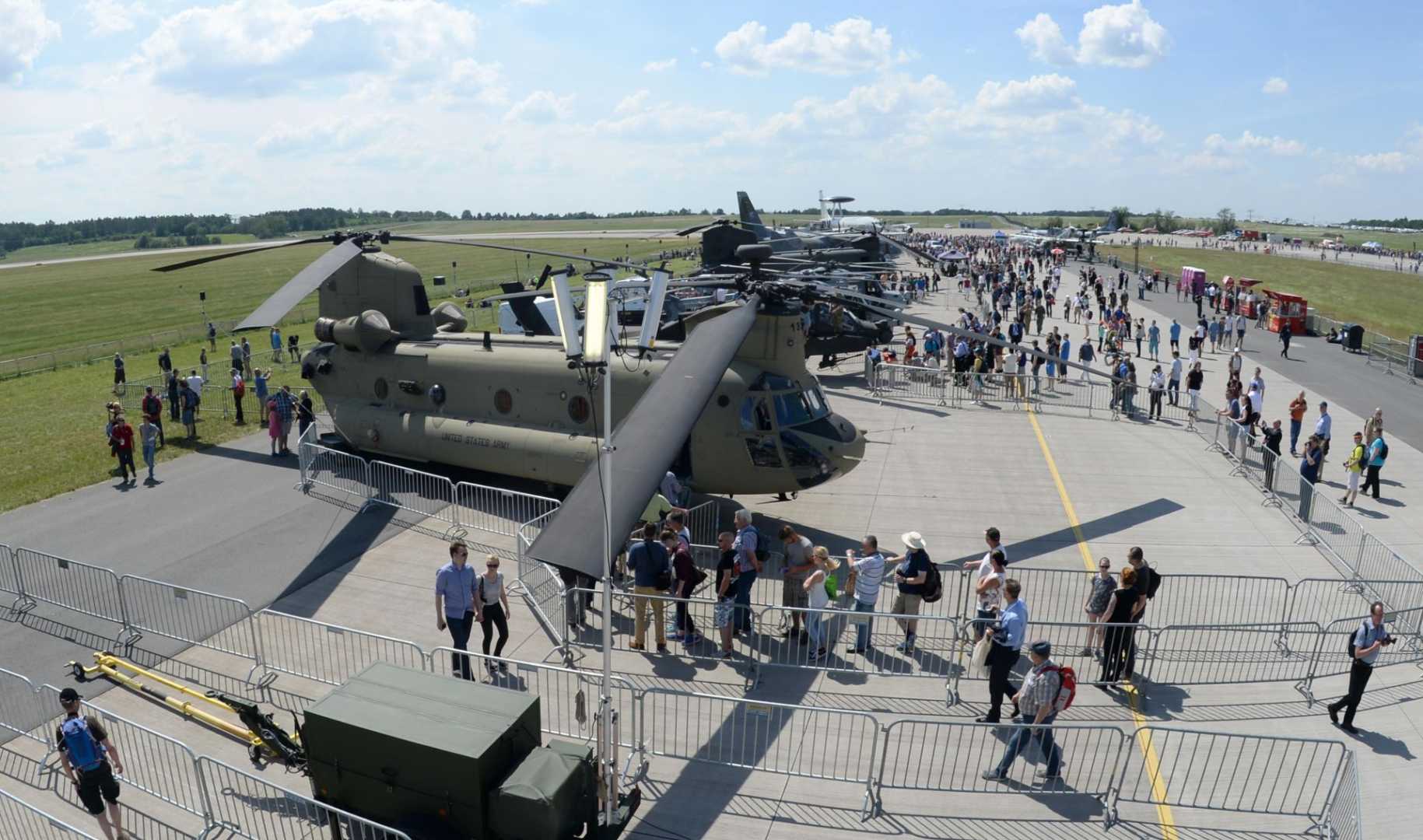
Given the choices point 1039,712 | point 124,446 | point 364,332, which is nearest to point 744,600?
point 1039,712

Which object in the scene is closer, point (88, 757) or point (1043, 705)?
point (88, 757)

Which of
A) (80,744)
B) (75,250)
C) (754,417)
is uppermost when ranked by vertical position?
(754,417)

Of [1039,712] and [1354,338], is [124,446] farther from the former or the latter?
[1354,338]

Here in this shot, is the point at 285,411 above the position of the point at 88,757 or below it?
above

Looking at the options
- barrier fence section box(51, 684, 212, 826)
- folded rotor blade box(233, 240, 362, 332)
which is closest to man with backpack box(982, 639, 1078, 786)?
barrier fence section box(51, 684, 212, 826)

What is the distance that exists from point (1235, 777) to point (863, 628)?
14.0ft

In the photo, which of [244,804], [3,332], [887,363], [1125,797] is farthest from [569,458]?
[3,332]

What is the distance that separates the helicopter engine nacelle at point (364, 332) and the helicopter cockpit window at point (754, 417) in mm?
8681

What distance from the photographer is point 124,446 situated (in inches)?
717

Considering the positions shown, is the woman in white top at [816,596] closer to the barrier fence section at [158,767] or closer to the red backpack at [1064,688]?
the red backpack at [1064,688]

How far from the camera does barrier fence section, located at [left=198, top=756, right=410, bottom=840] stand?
7348 millimetres

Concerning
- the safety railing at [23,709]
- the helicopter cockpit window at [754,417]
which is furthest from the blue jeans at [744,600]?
the safety railing at [23,709]

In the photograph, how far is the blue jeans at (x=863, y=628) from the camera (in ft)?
36.3

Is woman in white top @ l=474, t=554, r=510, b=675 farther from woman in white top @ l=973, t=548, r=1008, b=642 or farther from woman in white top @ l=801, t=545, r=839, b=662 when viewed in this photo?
woman in white top @ l=973, t=548, r=1008, b=642
